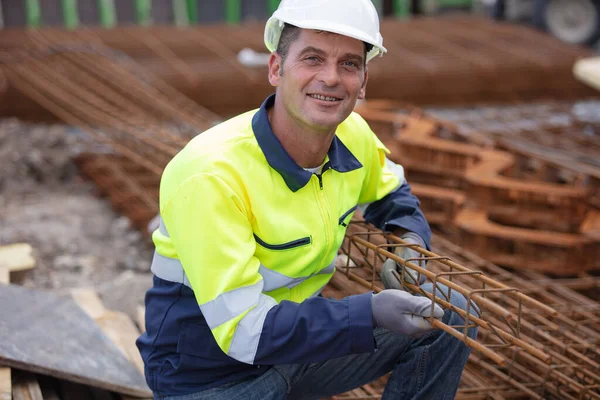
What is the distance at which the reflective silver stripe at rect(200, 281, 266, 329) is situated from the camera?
93.0 inches

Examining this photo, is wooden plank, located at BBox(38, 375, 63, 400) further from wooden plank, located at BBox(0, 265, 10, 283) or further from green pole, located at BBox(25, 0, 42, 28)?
green pole, located at BBox(25, 0, 42, 28)

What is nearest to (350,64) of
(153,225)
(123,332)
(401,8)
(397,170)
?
(397,170)

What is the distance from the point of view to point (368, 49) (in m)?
2.78

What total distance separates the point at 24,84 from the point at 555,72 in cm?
694

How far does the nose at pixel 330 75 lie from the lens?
2.57 metres

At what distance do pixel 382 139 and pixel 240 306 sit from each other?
5105mm

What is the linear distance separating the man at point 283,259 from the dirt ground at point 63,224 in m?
2.18

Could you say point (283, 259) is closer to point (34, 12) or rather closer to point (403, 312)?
point (403, 312)

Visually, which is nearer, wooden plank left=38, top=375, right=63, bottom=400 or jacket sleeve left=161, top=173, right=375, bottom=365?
jacket sleeve left=161, top=173, right=375, bottom=365

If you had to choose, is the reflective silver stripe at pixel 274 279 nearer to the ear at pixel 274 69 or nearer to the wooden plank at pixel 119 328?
the ear at pixel 274 69

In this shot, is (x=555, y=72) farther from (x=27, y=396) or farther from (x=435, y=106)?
(x=27, y=396)

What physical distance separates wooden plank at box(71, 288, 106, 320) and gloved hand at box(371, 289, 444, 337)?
7.45 feet

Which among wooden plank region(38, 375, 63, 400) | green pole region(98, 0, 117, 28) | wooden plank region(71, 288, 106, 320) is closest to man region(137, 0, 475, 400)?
wooden plank region(38, 375, 63, 400)

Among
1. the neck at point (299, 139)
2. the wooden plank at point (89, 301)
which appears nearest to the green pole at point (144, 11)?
the wooden plank at point (89, 301)
